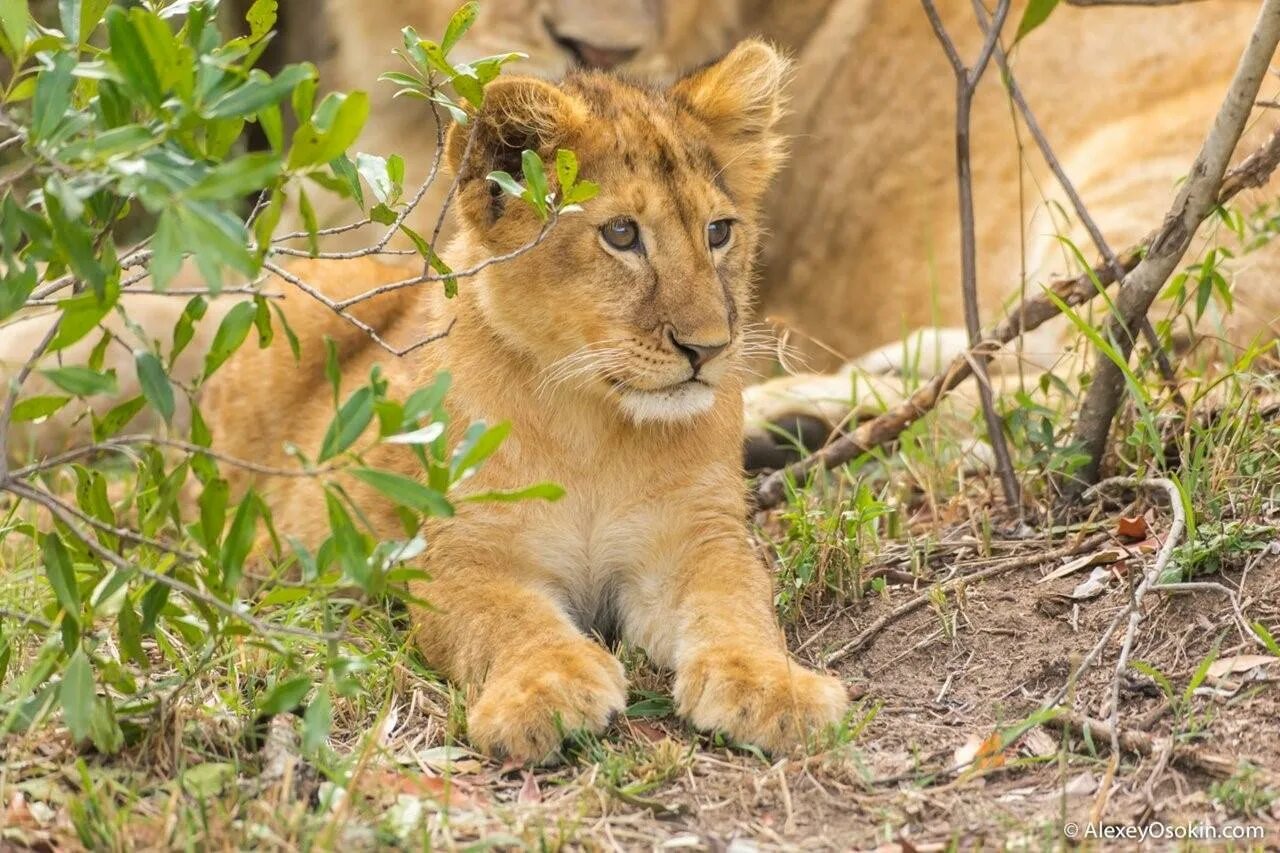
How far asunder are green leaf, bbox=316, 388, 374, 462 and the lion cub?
32.7 inches

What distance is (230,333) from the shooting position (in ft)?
8.34

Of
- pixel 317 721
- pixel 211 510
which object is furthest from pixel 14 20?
pixel 317 721

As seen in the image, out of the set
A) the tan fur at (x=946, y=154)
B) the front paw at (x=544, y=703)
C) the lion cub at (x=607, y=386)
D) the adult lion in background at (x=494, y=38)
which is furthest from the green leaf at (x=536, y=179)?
the adult lion in background at (x=494, y=38)

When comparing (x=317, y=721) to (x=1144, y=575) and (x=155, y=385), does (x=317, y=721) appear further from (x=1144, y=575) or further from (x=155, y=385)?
(x=1144, y=575)

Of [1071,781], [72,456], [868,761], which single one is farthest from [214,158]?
[1071,781]

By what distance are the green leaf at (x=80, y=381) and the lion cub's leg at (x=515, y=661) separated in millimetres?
607

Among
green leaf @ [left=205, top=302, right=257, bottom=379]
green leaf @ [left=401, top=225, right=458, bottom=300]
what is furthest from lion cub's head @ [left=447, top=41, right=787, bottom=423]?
green leaf @ [left=205, top=302, right=257, bottom=379]

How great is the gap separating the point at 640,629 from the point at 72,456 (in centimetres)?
128

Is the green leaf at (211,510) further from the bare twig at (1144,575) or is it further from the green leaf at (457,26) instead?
the bare twig at (1144,575)

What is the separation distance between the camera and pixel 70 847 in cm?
232

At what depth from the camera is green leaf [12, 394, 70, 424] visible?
264 cm

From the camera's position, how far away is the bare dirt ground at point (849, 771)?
2.40m

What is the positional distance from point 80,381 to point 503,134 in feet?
4.09

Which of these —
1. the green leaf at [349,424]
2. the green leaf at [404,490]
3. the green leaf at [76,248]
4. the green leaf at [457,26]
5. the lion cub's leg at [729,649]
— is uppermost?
the green leaf at [457,26]
